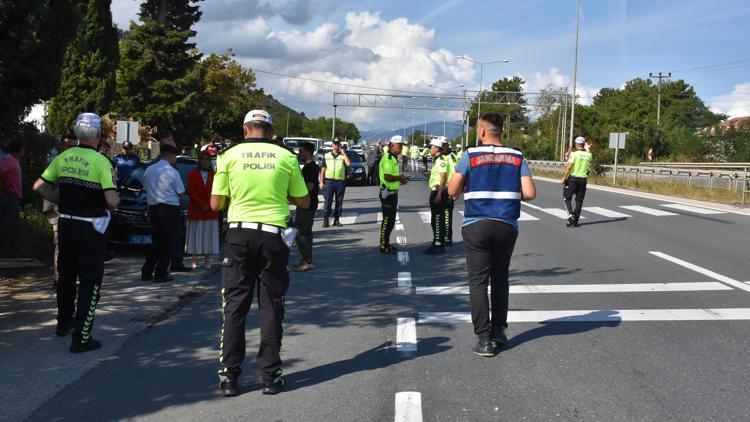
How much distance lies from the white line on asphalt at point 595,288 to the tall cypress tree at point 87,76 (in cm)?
2536

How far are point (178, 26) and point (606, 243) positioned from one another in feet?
129

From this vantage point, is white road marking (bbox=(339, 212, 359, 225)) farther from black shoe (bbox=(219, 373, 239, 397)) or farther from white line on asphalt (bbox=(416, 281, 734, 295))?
black shoe (bbox=(219, 373, 239, 397))

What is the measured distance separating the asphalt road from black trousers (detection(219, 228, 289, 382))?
271 millimetres

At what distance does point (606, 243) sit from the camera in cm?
1285

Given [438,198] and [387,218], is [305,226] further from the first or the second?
[438,198]

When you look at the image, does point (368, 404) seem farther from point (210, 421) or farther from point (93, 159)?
point (93, 159)

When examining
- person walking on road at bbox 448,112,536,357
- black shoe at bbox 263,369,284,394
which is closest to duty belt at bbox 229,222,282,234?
black shoe at bbox 263,369,284,394

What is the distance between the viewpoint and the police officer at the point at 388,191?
37.7 feet

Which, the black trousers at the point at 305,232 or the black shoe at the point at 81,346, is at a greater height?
the black trousers at the point at 305,232

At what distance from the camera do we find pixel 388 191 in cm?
1158

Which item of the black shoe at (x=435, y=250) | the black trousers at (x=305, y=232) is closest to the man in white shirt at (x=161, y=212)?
the black trousers at (x=305, y=232)

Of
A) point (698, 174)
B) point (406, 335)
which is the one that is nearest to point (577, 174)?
point (406, 335)

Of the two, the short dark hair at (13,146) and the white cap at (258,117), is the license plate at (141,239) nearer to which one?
the short dark hair at (13,146)

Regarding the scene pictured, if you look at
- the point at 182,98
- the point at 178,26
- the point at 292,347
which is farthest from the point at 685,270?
the point at 178,26
